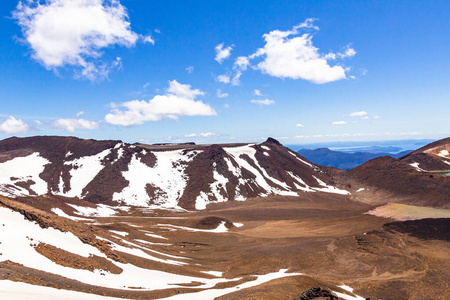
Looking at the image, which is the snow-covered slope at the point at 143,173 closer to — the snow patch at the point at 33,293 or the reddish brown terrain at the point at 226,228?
the reddish brown terrain at the point at 226,228

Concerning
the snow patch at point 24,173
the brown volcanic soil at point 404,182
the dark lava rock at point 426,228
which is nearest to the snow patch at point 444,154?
the brown volcanic soil at point 404,182

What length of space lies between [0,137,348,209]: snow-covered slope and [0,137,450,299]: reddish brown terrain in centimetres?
69

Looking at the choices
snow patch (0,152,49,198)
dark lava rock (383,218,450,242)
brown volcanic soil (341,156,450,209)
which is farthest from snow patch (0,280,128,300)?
brown volcanic soil (341,156,450,209)

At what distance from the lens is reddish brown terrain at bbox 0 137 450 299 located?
21047 mm

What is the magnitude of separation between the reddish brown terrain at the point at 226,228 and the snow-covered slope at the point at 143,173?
687mm

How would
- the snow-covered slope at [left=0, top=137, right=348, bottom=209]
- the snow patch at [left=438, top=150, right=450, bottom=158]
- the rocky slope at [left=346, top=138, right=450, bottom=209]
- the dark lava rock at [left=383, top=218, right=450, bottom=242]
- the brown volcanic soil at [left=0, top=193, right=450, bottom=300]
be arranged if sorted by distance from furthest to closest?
the snow patch at [left=438, top=150, right=450, bottom=158] < the snow-covered slope at [left=0, top=137, right=348, bottom=209] < the rocky slope at [left=346, top=138, right=450, bottom=209] < the dark lava rock at [left=383, top=218, right=450, bottom=242] < the brown volcanic soil at [left=0, top=193, right=450, bottom=300]

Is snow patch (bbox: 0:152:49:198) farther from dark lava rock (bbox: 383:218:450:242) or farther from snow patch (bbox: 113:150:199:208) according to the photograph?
dark lava rock (bbox: 383:218:450:242)

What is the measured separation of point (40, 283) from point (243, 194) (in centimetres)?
8287

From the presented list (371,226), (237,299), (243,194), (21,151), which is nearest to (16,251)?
(237,299)

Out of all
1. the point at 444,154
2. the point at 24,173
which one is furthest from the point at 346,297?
the point at 444,154

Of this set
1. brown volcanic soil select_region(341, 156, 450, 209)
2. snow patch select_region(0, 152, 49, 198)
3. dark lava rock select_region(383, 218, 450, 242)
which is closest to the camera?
dark lava rock select_region(383, 218, 450, 242)

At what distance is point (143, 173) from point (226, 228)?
178ft

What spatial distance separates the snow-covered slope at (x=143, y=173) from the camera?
85.4m

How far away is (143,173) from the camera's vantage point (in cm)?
9969
